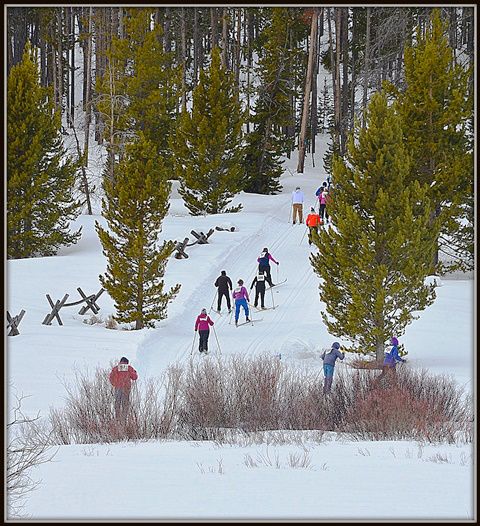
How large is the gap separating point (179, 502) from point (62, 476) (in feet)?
7.02

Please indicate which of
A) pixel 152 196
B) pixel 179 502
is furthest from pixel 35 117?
pixel 179 502

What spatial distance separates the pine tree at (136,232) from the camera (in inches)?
771

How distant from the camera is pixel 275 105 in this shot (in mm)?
39969

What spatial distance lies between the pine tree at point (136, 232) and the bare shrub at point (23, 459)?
22.2 ft

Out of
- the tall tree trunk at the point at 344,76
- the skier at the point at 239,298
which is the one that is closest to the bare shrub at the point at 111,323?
the skier at the point at 239,298

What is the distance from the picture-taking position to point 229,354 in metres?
18.9

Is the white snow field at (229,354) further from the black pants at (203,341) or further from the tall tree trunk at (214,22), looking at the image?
the tall tree trunk at (214,22)

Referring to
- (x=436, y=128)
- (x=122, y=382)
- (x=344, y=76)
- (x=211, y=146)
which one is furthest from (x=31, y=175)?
(x=344, y=76)

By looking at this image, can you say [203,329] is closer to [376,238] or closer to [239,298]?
[239,298]

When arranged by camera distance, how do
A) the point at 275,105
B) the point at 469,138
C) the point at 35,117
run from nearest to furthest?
the point at 469,138
the point at 35,117
the point at 275,105

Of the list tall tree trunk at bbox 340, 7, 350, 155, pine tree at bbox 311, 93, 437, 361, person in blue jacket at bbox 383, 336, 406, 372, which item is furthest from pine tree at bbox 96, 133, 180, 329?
tall tree trunk at bbox 340, 7, 350, 155

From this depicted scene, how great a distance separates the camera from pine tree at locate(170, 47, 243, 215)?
3322cm

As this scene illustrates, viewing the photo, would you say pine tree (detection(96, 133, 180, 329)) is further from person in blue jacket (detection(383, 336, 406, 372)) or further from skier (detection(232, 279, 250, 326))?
person in blue jacket (detection(383, 336, 406, 372))

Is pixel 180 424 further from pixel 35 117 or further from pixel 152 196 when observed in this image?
pixel 35 117
